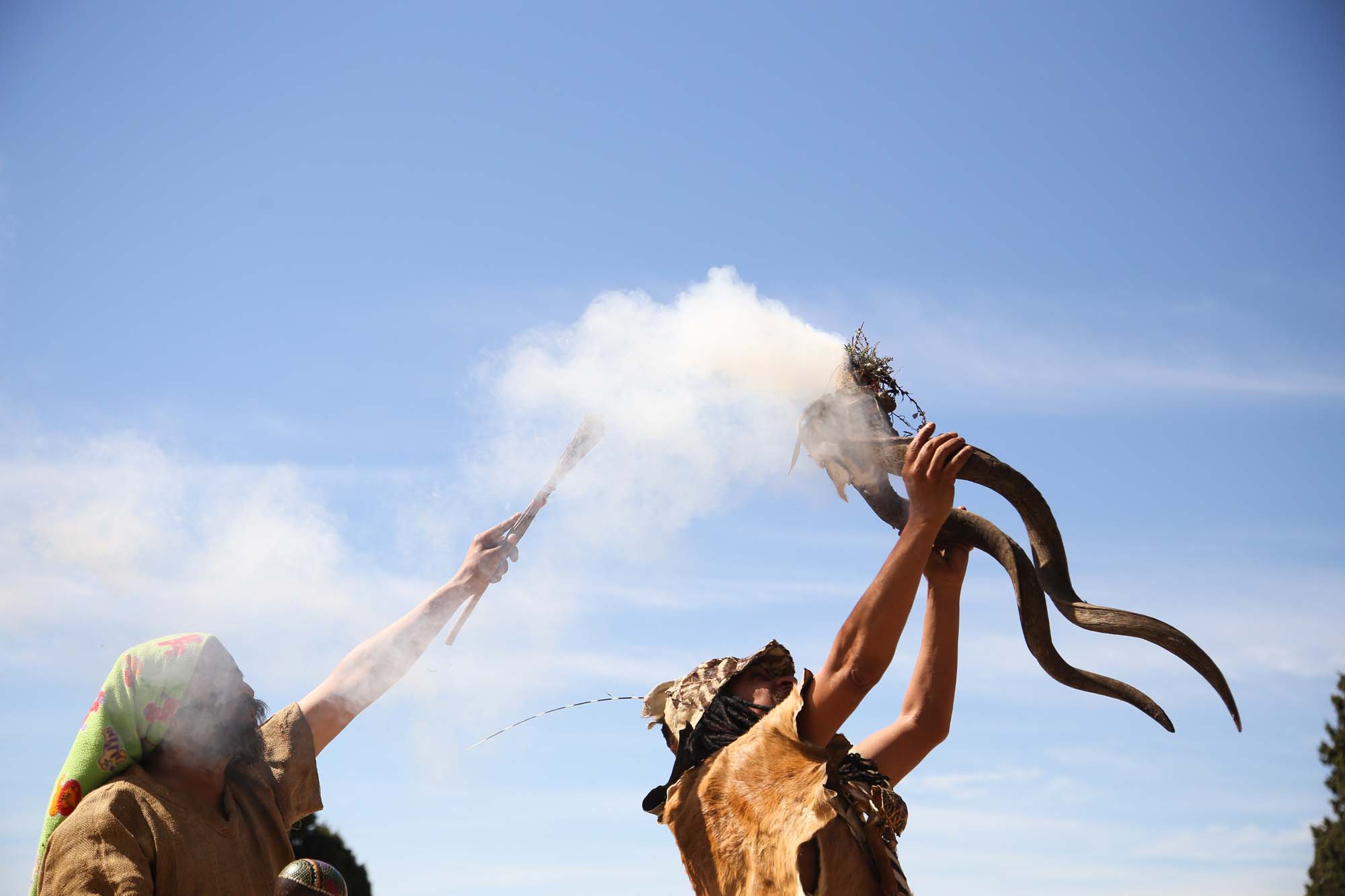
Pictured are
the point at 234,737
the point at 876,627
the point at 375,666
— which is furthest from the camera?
the point at 375,666

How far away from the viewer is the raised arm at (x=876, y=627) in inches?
123

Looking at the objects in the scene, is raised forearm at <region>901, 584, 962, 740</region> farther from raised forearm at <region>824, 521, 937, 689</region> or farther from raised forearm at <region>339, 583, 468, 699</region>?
raised forearm at <region>339, 583, 468, 699</region>

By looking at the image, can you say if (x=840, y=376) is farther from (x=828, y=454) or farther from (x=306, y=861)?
(x=306, y=861)

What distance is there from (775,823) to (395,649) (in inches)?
57.6

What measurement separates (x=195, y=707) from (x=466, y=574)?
0.98m

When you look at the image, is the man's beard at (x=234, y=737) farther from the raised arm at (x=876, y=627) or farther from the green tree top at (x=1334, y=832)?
the green tree top at (x=1334, y=832)

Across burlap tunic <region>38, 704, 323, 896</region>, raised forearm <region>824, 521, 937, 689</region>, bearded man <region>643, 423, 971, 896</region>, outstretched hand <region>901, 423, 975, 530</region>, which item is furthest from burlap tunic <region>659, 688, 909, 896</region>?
burlap tunic <region>38, 704, 323, 896</region>

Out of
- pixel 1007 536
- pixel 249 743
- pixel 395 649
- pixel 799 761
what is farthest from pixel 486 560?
pixel 1007 536

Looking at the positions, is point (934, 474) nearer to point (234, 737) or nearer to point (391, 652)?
point (391, 652)

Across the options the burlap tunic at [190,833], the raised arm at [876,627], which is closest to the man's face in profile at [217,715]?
the burlap tunic at [190,833]

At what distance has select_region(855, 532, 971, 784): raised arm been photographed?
3.93 metres

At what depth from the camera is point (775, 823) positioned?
10.4ft

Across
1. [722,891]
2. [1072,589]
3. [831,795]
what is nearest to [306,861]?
[722,891]

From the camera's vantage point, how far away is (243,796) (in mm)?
3494
